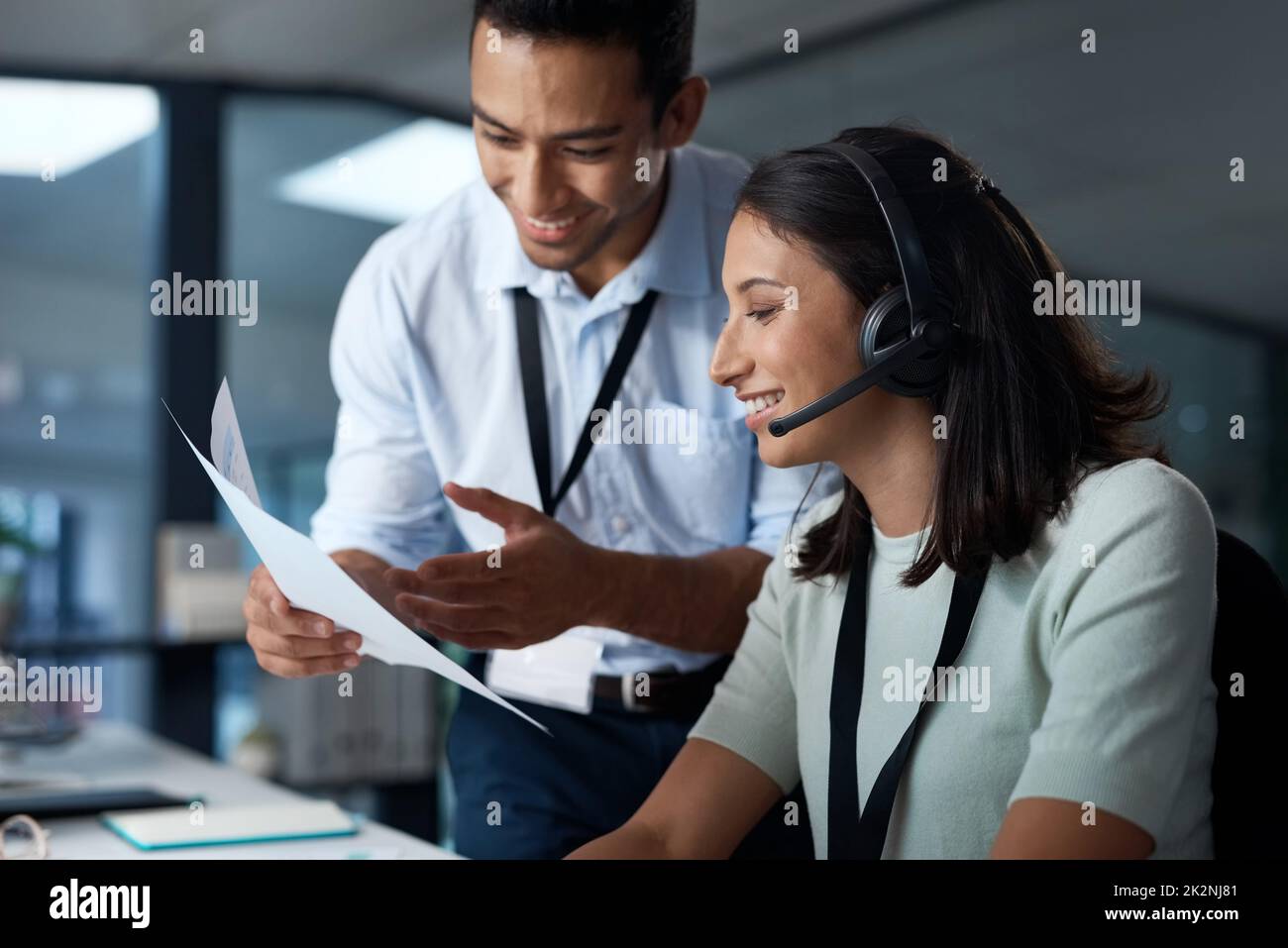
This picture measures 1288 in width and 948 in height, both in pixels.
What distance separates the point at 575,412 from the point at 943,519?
49 cm

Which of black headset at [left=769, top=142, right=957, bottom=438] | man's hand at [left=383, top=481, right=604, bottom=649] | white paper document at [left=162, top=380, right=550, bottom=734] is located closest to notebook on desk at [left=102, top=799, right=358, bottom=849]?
man's hand at [left=383, top=481, right=604, bottom=649]

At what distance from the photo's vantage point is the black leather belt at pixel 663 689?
1405 millimetres

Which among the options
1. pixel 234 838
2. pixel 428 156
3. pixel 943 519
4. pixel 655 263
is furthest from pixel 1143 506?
pixel 428 156

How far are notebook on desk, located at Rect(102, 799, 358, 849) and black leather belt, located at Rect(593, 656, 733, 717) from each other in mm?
316

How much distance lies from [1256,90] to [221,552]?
2.62 meters

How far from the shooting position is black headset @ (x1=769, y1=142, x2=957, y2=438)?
0.92m

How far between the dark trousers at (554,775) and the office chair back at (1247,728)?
61 centimetres

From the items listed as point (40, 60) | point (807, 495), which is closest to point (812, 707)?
point (807, 495)

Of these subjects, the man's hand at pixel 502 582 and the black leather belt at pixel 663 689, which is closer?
the man's hand at pixel 502 582

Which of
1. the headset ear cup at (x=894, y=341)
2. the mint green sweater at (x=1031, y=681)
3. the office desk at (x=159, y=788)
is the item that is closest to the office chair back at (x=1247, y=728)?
the mint green sweater at (x=1031, y=681)

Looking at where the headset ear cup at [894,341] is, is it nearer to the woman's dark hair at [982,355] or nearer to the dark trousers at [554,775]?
the woman's dark hair at [982,355]

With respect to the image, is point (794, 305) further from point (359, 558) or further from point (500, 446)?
point (359, 558)

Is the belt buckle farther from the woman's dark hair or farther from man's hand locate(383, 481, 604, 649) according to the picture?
the woman's dark hair
